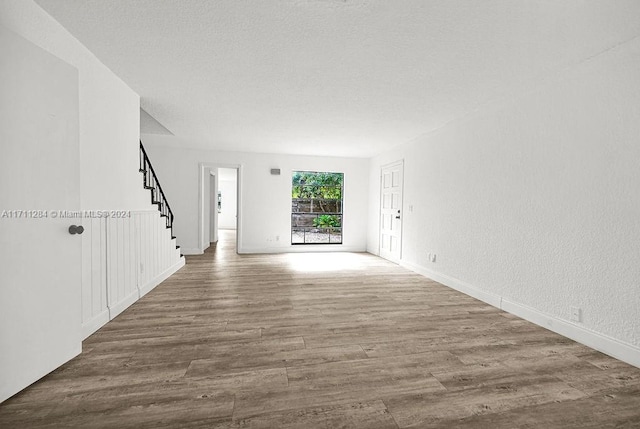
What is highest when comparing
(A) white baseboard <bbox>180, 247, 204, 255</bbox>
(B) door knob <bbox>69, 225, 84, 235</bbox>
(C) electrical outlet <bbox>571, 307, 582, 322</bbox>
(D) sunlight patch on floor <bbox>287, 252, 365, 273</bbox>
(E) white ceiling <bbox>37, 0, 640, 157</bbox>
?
(E) white ceiling <bbox>37, 0, 640, 157</bbox>

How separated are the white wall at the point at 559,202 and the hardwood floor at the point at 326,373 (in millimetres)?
322

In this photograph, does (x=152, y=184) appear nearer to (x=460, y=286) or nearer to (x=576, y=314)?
(x=460, y=286)

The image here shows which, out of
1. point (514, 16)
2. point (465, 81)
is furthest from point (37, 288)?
point (465, 81)

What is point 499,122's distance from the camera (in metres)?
3.38

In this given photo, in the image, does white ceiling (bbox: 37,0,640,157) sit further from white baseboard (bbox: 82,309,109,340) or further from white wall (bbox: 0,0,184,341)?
white baseboard (bbox: 82,309,109,340)

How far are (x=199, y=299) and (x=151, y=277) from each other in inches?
34.5

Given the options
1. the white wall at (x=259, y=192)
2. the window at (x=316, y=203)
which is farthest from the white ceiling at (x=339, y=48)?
the window at (x=316, y=203)

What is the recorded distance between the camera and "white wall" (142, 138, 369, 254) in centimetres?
663

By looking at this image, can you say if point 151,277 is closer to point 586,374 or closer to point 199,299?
point 199,299

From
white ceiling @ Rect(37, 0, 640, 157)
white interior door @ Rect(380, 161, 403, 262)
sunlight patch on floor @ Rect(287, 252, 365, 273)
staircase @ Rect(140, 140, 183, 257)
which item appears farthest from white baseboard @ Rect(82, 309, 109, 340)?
white interior door @ Rect(380, 161, 403, 262)

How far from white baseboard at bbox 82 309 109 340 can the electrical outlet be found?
411cm

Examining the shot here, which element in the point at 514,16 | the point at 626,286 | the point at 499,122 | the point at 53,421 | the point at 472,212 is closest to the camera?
the point at 53,421

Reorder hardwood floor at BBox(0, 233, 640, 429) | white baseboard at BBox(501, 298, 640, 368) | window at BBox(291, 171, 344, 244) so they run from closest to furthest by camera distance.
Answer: hardwood floor at BBox(0, 233, 640, 429)
white baseboard at BBox(501, 298, 640, 368)
window at BBox(291, 171, 344, 244)

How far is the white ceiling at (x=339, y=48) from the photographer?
1902mm
